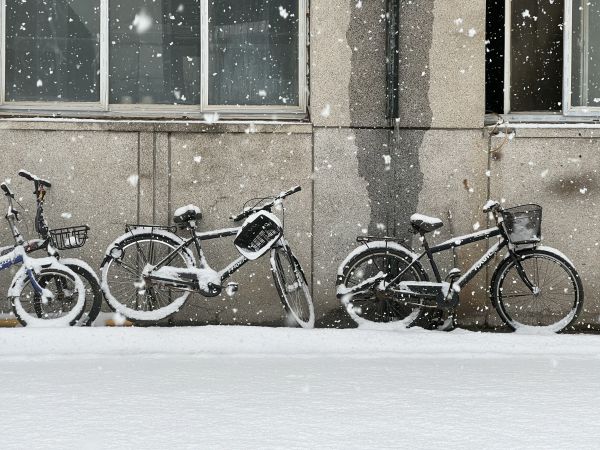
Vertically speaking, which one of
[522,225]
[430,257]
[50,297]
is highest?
[522,225]

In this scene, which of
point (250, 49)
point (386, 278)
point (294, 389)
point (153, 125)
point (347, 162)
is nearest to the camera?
point (294, 389)

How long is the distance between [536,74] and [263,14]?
2.62 m

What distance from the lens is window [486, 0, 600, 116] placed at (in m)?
8.68

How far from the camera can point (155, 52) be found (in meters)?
8.45

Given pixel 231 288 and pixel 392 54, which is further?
pixel 392 54

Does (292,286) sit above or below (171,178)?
below

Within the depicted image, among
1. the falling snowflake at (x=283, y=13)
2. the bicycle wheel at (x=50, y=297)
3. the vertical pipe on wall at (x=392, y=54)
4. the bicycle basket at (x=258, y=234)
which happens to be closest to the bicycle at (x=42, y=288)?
the bicycle wheel at (x=50, y=297)

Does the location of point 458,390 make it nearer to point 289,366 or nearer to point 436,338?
point 289,366

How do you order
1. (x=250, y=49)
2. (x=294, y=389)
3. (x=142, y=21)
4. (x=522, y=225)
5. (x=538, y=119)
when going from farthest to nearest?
(x=538, y=119) < (x=250, y=49) < (x=142, y=21) < (x=522, y=225) < (x=294, y=389)

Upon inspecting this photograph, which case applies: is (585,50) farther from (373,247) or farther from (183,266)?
(183,266)

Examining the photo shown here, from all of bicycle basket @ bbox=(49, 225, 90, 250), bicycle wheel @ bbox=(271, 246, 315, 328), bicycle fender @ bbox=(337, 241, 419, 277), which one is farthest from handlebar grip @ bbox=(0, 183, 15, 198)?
bicycle fender @ bbox=(337, 241, 419, 277)

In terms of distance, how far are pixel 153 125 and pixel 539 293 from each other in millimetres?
3636

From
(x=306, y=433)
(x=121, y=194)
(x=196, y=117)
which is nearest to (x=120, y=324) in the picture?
(x=121, y=194)

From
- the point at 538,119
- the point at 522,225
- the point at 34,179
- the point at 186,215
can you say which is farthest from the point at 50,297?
the point at 538,119
